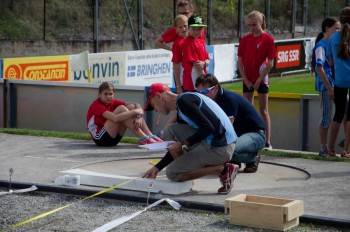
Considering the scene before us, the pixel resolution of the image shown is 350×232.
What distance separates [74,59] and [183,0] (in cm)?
907

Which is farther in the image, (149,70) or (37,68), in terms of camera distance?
(149,70)

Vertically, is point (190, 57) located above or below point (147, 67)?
above

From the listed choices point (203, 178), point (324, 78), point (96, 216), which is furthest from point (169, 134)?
point (324, 78)

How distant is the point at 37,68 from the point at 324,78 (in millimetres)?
10485

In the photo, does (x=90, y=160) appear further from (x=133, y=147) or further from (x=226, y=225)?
(x=226, y=225)

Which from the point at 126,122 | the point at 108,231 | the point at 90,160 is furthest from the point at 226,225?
the point at 126,122

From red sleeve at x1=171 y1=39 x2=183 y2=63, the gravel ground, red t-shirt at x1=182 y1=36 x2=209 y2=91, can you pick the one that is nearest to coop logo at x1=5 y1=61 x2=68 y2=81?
red sleeve at x1=171 y1=39 x2=183 y2=63

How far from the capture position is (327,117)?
10992 mm

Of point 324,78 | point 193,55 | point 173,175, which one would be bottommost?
point 173,175

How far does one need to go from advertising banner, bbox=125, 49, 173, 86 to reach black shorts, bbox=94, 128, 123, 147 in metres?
11.1

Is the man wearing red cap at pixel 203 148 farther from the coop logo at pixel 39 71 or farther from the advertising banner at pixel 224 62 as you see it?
the advertising banner at pixel 224 62

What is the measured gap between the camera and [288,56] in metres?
31.9

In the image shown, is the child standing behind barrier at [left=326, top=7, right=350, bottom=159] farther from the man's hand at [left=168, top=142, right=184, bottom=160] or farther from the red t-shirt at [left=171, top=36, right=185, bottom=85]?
the man's hand at [left=168, top=142, right=184, bottom=160]

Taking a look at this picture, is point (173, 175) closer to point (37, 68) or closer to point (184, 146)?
point (184, 146)
